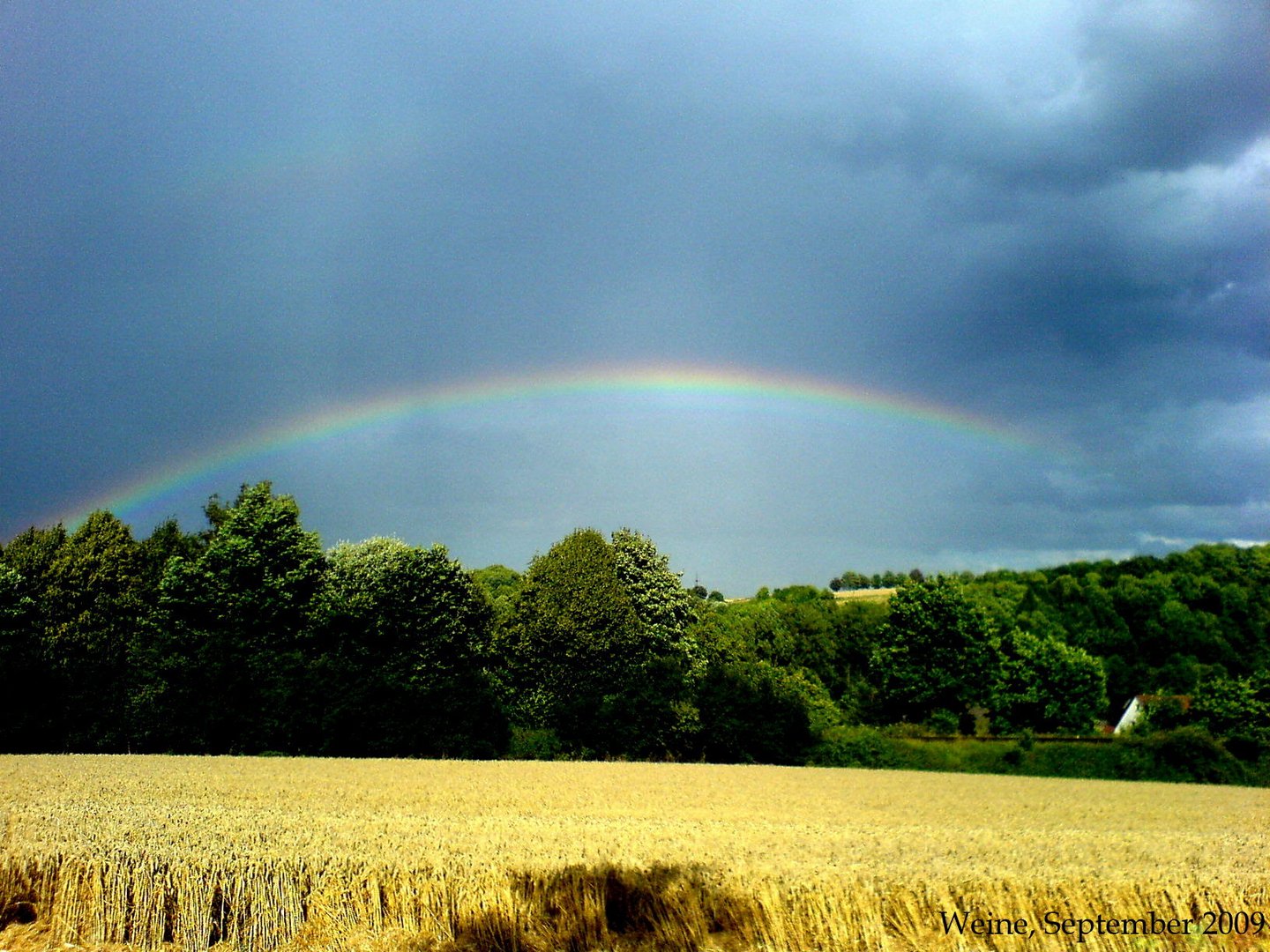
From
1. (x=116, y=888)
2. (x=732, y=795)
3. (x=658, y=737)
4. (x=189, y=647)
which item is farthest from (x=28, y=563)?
(x=116, y=888)

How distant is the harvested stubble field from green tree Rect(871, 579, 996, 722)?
5304cm

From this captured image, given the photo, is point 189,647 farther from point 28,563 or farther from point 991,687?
point 991,687

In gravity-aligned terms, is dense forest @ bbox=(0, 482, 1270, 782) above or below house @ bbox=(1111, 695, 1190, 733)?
above

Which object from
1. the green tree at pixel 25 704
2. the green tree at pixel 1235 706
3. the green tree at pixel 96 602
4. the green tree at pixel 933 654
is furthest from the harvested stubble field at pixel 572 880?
the green tree at pixel 933 654

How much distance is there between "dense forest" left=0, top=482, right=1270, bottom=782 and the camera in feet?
131

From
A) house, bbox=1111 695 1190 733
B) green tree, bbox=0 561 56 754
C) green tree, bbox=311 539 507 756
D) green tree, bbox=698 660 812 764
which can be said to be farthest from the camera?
house, bbox=1111 695 1190 733

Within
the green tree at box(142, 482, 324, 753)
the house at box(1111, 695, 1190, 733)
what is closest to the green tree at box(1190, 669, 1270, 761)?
the house at box(1111, 695, 1190, 733)

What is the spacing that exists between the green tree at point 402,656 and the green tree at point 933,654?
1299 inches

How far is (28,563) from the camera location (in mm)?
54438

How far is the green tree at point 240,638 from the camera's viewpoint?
39.7 metres

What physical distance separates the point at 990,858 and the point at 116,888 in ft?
34.6

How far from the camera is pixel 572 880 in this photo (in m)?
10.2

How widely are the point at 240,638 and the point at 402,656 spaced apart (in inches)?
304

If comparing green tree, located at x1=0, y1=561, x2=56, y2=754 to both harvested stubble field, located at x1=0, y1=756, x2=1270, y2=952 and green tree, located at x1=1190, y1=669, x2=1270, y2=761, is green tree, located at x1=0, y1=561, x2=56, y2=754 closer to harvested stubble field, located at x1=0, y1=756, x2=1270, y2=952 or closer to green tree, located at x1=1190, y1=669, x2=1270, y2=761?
harvested stubble field, located at x1=0, y1=756, x2=1270, y2=952
